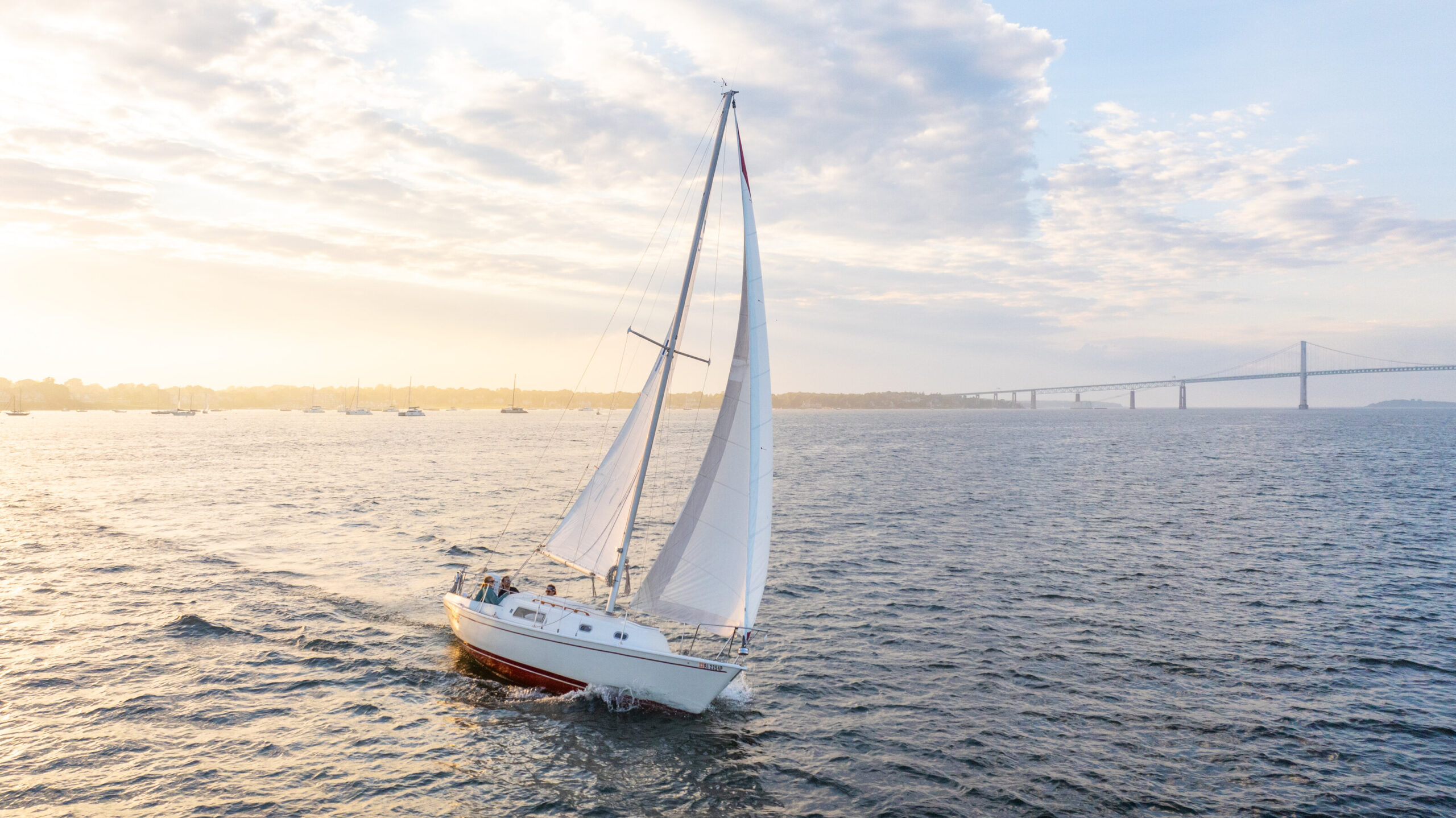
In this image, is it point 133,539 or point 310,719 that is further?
point 133,539

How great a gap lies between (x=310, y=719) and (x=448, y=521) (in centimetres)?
2602

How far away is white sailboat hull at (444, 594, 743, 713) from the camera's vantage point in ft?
53.4

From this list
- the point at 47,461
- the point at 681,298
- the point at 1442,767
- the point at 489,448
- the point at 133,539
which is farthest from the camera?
the point at 489,448

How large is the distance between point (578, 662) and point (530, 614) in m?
2.03

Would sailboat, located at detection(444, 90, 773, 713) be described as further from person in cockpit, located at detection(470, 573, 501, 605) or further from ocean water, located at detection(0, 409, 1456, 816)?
ocean water, located at detection(0, 409, 1456, 816)

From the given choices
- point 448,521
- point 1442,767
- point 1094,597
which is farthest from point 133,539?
point 1442,767

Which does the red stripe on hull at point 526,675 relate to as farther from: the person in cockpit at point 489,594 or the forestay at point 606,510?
the forestay at point 606,510

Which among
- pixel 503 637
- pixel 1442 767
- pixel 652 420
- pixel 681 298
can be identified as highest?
pixel 681 298

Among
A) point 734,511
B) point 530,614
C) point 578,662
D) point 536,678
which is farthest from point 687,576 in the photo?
point 536,678

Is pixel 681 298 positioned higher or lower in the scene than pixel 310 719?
higher

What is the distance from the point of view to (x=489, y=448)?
101 meters

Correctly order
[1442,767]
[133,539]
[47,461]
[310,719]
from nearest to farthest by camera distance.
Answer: [1442,767], [310,719], [133,539], [47,461]

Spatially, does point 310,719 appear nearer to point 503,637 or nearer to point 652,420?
point 503,637

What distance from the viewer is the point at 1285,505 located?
156 ft
